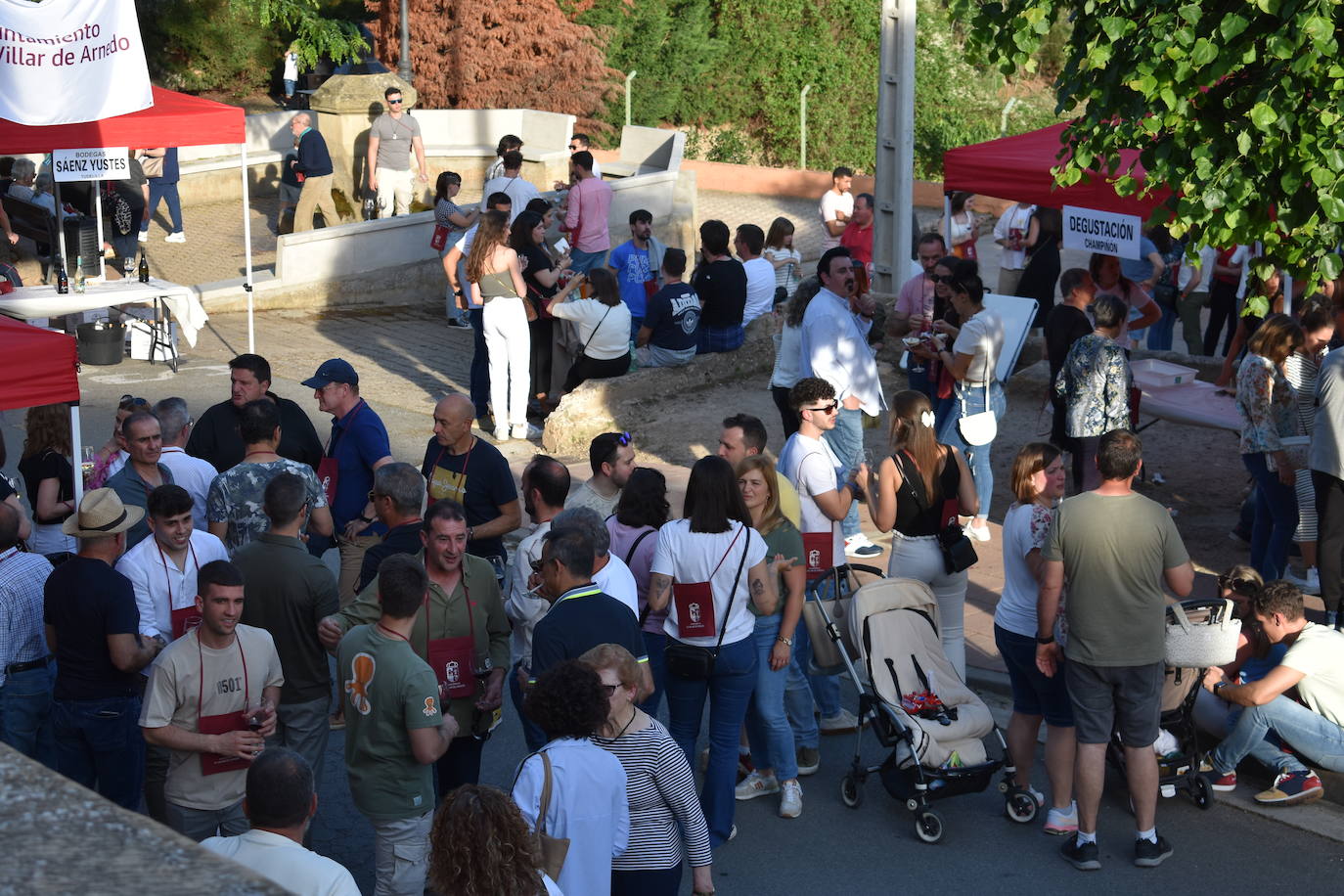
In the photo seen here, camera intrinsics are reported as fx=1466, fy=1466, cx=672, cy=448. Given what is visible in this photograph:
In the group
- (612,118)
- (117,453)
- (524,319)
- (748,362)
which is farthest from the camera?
(612,118)

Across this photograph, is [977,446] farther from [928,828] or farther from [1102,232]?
[928,828]

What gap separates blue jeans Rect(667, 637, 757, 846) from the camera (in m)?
6.11

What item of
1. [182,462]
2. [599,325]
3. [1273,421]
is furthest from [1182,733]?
[599,325]

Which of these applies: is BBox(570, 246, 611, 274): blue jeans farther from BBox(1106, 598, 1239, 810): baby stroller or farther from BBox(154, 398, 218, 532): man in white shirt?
BBox(1106, 598, 1239, 810): baby stroller

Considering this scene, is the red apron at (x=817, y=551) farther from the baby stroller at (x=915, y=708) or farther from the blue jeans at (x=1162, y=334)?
the blue jeans at (x=1162, y=334)

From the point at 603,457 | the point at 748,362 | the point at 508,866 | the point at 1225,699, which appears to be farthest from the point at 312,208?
the point at 508,866

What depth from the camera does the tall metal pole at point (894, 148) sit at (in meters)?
14.0

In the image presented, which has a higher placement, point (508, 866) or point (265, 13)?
point (265, 13)

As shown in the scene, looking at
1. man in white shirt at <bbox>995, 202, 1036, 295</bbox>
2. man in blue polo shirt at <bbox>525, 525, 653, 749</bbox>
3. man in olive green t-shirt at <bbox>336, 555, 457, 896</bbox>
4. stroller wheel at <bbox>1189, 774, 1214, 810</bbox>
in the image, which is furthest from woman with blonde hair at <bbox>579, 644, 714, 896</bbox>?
man in white shirt at <bbox>995, 202, 1036, 295</bbox>

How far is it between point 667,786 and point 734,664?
1188 mm

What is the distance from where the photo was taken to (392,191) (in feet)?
64.0

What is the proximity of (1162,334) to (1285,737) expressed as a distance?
912 centimetres

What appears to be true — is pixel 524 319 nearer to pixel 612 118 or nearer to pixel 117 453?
pixel 117 453

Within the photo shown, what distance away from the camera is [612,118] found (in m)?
30.7
